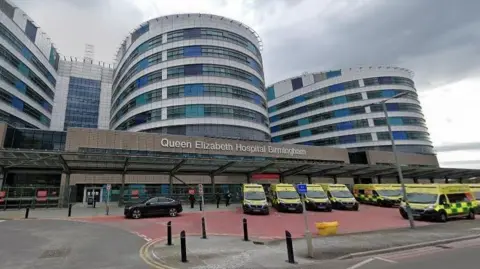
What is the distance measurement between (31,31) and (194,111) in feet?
130

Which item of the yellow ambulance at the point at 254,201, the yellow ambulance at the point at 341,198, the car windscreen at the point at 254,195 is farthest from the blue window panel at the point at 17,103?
the yellow ambulance at the point at 341,198

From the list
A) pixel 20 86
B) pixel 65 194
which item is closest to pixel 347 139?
pixel 65 194

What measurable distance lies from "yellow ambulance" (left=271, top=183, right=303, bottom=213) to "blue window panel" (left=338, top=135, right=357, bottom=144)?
151 feet

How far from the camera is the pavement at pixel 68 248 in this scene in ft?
26.5

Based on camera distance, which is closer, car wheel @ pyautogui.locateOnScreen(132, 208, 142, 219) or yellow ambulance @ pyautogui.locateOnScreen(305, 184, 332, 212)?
car wheel @ pyautogui.locateOnScreen(132, 208, 142, 219)

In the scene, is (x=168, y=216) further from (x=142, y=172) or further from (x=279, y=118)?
(x=279, y=118)

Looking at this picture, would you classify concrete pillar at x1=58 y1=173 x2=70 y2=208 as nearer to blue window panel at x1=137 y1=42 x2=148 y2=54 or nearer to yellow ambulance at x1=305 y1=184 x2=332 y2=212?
yellow ambulance at x1=305 y1=184 x2=332 y2=212

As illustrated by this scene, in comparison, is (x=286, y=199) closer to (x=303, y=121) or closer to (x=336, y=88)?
(x=303, y=121)

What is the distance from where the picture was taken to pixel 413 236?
1278 cm

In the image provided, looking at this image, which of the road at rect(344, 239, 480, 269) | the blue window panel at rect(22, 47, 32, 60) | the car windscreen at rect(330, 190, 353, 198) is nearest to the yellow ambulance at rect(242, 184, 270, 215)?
the car windscreen at rect(330, 190, 353, 198)

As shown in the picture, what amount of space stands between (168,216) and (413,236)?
634 inches

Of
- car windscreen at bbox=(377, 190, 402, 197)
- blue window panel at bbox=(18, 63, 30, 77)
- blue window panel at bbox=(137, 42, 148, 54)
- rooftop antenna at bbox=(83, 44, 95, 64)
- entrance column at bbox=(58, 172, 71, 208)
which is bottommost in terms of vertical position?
car windscreen at bbox=(377, 190, 402, 197)

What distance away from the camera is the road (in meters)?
8.01

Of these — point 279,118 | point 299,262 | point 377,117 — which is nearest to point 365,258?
point 299,262
